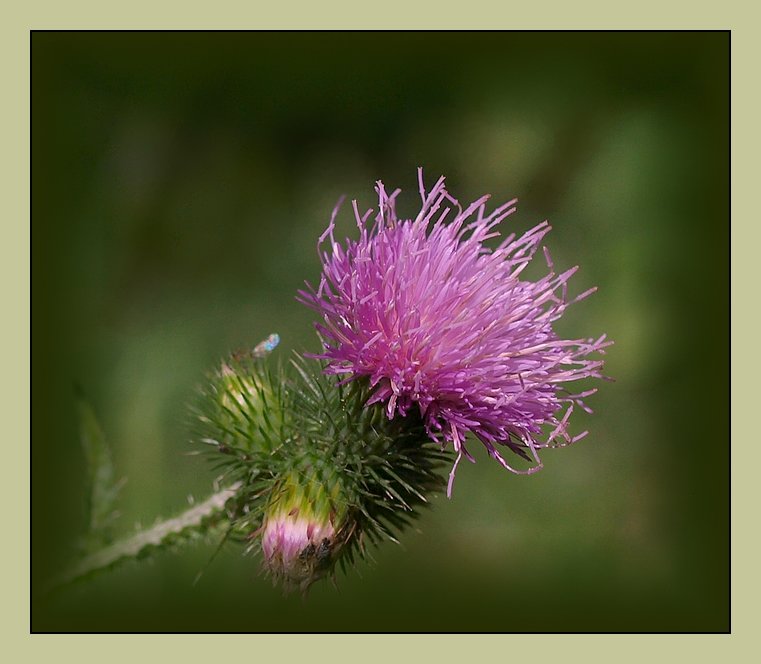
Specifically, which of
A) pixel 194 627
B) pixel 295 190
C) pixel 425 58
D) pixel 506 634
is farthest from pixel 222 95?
pixel 506 634

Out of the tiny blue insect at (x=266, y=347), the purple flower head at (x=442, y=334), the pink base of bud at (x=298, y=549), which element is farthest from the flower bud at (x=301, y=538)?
the tiny blue insect at (x=266, y=347)

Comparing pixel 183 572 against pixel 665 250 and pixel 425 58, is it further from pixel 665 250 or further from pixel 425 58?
pixel 665 250

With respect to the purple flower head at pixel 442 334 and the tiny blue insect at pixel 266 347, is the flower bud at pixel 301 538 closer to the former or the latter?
the purple flower head at pixel 442 334

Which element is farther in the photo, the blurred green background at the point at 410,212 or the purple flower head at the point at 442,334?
the blurred green background at the point at 410,212

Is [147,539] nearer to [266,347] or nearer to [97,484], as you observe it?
[97,484]

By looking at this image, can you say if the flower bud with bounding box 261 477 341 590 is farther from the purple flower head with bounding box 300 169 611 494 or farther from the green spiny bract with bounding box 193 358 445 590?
the purple flower head with bounding box 300 169 611 494

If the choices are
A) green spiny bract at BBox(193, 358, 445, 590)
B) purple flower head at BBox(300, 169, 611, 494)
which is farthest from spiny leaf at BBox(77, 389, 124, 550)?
purple flower head at BBox(300, 169, 611, 494)
